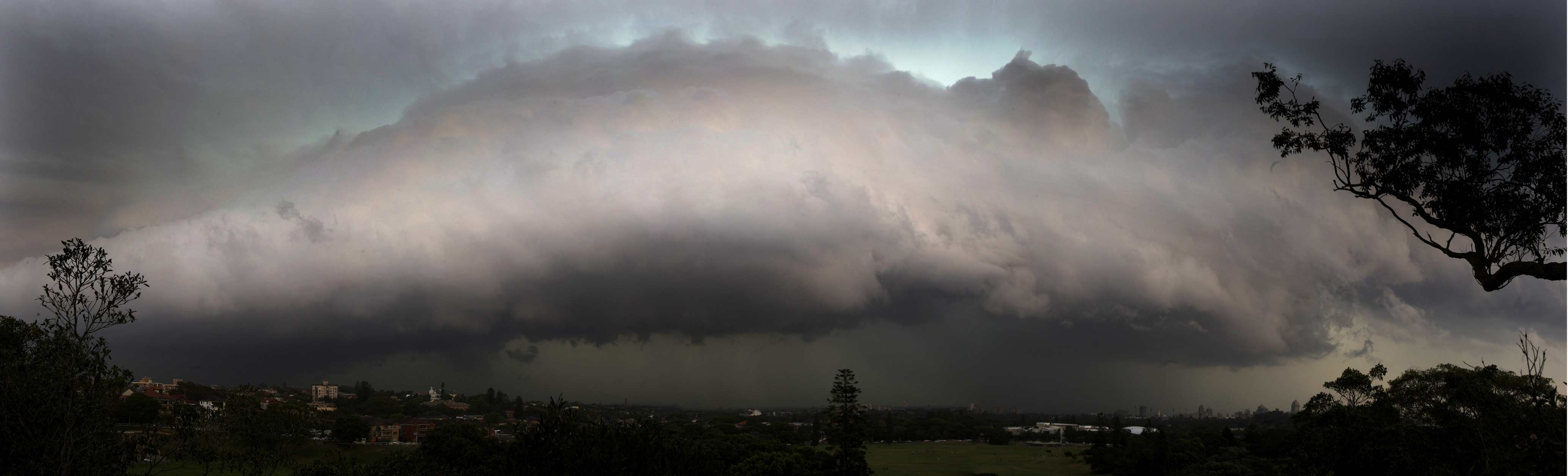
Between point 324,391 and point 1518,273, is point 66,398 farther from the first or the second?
point 324,391

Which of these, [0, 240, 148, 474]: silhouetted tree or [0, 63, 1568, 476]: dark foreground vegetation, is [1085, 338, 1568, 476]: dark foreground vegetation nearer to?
[0, 63, 1568, 476]: dark foreground vegetation

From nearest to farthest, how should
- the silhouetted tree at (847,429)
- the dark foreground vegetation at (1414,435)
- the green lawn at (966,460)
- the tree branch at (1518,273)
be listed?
the tree branch at (1518,273), the dark foreground vegetation at (1414,435), the silhouetted tree at (847,429), the green lawn at (966,460)

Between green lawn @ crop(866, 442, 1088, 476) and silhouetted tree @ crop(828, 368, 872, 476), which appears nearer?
silhouetted tree @ crop(828, 368, 872, 476)

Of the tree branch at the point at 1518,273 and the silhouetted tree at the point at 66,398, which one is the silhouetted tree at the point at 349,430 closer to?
the silhouetted tree at the point at 66,398

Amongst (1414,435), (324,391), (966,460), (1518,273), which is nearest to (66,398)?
(1518,273)

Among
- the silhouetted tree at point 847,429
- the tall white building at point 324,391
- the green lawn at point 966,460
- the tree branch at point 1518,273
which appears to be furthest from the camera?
the tall white building at point 324,391

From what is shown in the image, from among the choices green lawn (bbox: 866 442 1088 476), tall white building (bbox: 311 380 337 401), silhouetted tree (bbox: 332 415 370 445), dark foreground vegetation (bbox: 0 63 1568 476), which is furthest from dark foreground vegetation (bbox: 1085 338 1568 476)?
tall white building (bbox: 311 380 337 401)

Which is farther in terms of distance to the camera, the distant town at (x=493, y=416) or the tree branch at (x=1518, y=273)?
the distant town at (x=493, y=416)

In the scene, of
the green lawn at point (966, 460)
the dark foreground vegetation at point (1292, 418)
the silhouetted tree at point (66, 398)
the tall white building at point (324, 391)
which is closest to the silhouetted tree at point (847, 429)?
the dark foreground vegetation at point (1292, 418)

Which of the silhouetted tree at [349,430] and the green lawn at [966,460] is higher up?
the silhouetted tree at [349,430]
